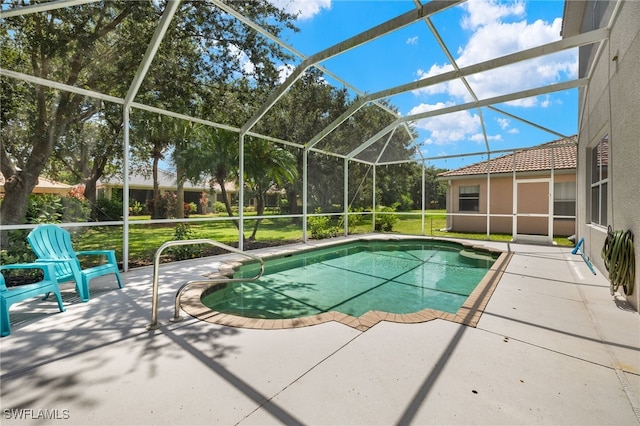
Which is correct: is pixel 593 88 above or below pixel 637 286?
above

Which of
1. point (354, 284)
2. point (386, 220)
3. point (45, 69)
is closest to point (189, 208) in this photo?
point (45, 69)

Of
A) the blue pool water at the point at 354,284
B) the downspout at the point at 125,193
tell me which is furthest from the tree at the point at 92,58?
the blue pool water at the point at 354,284

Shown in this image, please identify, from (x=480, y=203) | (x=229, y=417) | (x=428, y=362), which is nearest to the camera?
(x=229, y=417)

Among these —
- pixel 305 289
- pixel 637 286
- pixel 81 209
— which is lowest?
pixel 305 289

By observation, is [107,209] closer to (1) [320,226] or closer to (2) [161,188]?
(2) [161,188]

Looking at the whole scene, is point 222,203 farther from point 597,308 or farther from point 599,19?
point 599,19

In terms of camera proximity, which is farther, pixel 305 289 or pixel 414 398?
pixel 305 289

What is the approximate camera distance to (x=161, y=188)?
20.4 ft

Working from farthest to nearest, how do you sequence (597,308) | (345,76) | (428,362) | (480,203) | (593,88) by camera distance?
(480,203) < (345,76) < (593,88) < (597,308) < (428,362)

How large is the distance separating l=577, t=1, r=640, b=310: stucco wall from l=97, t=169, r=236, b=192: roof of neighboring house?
749 centimetres

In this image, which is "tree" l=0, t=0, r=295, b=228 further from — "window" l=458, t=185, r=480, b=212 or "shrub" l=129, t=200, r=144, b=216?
"window" l=458, t=185, r=480, b=212

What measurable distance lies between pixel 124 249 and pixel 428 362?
18.0 feet

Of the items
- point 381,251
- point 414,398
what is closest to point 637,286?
point 414,398

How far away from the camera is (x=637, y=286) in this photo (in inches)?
129
